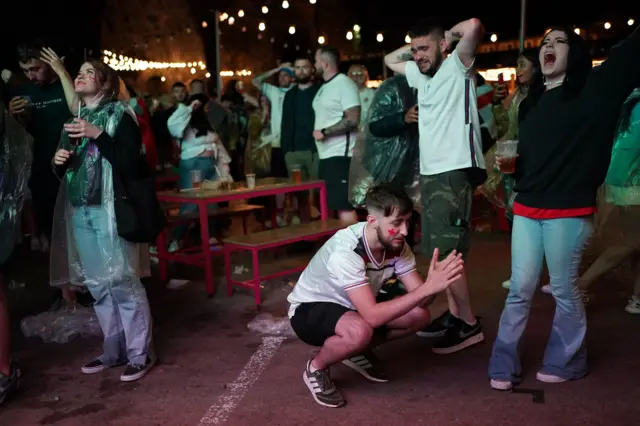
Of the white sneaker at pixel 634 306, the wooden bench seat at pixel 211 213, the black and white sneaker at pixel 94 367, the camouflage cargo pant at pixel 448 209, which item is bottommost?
the black and white sneaker at pixel 94 367

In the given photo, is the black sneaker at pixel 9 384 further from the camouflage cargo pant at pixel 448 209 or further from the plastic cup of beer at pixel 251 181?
the plastic cup of beer at pixel 251 181

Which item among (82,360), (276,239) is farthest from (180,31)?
(82,360)

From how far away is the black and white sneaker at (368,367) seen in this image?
3.32 m

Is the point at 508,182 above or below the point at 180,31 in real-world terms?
below

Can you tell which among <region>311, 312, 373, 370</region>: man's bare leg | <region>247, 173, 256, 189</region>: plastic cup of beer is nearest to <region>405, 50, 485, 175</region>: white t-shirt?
<region>311, 312, 373, 370</region>: man's bare leg

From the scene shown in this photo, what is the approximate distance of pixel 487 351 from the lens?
3.68 metres

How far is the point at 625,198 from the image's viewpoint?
4.12 metres

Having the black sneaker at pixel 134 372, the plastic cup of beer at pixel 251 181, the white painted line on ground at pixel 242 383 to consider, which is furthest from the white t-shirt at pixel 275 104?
the black sneaker at pixel 134 372

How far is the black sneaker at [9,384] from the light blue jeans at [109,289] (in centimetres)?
50

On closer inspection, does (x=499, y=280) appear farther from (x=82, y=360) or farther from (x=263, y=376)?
(x=82, y=360)

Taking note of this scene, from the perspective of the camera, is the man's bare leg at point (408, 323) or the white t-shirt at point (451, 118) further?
the white t-shirt at point (451, 118)

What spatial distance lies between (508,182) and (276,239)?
1.87 m

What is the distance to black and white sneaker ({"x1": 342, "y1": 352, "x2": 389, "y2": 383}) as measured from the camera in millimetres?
3324

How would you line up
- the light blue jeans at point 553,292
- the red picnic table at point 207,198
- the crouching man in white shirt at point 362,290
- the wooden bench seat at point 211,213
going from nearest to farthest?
the crouching man in white shirt at point 362,290
the light blue jeans at point 553,292
the red picnic table at point 207,198
the wooden bench seat at point 211,213
